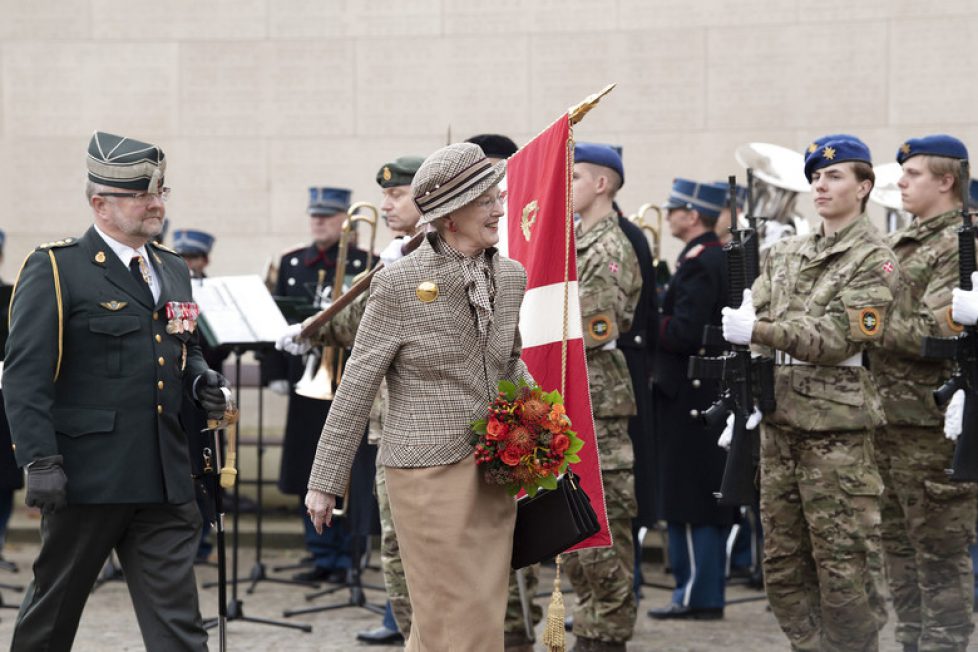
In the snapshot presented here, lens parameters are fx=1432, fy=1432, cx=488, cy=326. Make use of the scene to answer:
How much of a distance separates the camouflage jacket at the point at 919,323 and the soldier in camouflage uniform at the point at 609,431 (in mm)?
1272

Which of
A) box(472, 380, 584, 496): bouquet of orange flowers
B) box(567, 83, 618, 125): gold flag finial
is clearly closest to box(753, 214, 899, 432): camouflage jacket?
box(567, 83, 618, 125): gold flag finial

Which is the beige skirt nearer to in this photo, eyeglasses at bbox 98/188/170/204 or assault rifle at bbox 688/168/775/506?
eyeglasses at bbox 98/188/170/204

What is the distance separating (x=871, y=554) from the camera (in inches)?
234

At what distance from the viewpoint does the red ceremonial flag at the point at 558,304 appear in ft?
17.5

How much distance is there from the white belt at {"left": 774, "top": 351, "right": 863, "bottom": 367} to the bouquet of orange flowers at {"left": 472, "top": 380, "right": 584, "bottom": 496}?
5.58ft

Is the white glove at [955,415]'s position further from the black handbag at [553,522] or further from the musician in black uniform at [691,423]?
the black handbag at [553,522]

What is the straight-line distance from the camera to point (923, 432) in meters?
6.87

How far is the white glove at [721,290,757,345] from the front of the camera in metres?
5.83

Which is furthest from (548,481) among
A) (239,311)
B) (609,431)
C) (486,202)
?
(239,311)

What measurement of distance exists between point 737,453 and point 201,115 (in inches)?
285

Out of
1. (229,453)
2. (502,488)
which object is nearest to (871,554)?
(502,488)

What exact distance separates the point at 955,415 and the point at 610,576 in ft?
5.65

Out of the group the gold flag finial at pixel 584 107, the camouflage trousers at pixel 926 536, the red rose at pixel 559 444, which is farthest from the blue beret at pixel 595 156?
the red rose at pixel 559 444

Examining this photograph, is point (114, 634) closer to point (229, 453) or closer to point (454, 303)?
point (229, 453)
